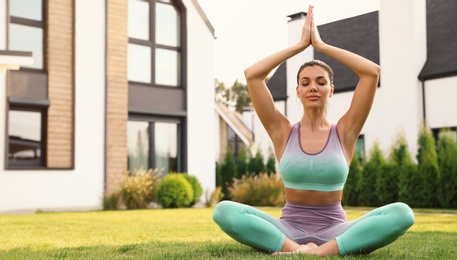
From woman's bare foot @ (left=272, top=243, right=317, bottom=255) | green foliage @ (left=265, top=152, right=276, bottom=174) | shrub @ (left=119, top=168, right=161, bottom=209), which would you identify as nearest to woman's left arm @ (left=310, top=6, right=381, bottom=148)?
woman's bare foot @ (left=272, top=243, right=317, bottom=255)

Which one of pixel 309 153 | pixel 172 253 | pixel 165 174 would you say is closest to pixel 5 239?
pixel 172 253

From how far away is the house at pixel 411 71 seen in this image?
1845 centimetres

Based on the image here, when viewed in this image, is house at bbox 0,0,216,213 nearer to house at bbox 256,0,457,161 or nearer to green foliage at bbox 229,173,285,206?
green foliage at bbox 229,173,285,206

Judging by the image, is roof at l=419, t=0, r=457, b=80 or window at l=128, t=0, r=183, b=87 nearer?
window at l=128, t=0, r=183, b=87

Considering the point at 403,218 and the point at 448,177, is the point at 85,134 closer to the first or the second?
the point at 448,177

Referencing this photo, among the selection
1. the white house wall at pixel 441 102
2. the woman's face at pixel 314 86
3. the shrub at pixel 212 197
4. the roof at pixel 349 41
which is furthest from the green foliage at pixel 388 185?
the woman's face at pixel 314 86

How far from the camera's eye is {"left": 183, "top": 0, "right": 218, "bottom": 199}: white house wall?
59.2 feet

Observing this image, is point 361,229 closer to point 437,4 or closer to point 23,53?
point 23,53

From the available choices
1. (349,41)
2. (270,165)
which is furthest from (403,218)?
(270,165)

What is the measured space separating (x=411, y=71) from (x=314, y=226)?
621 inches

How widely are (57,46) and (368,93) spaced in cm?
1234

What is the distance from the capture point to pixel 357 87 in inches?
166

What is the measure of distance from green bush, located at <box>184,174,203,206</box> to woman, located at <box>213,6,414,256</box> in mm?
12445

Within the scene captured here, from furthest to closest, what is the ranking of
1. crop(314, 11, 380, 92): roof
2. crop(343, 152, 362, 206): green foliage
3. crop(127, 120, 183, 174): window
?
1. crop(314, 11, 380, 92): roof
2. crop(343, 152, 362, 206): green foliage
3. crop(127, 120, 183, 174): window
